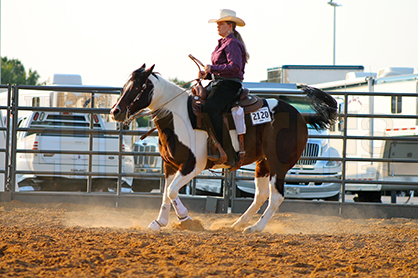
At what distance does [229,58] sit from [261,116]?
2.86 ft

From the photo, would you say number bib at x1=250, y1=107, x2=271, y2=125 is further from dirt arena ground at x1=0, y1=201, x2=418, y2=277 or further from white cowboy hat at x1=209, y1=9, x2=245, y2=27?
dirt arena ground at x1=0, y1=201, x2=418, y2=277

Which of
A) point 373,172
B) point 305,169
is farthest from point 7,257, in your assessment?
point 373,172

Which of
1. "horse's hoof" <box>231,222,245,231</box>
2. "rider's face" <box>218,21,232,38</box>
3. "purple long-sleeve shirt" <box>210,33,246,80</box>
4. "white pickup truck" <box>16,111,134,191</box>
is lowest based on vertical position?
"horse's hoof" <box>231,222,245,231</box>

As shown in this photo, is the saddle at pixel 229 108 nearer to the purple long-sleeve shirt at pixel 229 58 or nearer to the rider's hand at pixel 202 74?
the rider's hand at pixel 202 74

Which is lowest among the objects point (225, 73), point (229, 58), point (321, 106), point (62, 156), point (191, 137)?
point (62, 156)

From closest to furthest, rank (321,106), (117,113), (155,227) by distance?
(117,113) < (155,227) < (321,106)

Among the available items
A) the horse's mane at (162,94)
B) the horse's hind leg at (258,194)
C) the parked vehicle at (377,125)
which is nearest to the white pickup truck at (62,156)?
the horse's hind leg at (258,194)

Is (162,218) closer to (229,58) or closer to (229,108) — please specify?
(229,108)

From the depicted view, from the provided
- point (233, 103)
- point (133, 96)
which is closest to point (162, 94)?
point (133, 96)

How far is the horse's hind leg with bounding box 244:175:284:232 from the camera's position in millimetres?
5484

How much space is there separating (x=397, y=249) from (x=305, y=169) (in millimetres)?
4196

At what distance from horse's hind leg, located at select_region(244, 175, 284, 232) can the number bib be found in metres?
0.69

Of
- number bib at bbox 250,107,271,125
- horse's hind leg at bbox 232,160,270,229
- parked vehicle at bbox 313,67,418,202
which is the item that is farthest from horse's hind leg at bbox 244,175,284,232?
parked vehicle at bbox 313,67,418,202

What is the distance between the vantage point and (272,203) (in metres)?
5.61
